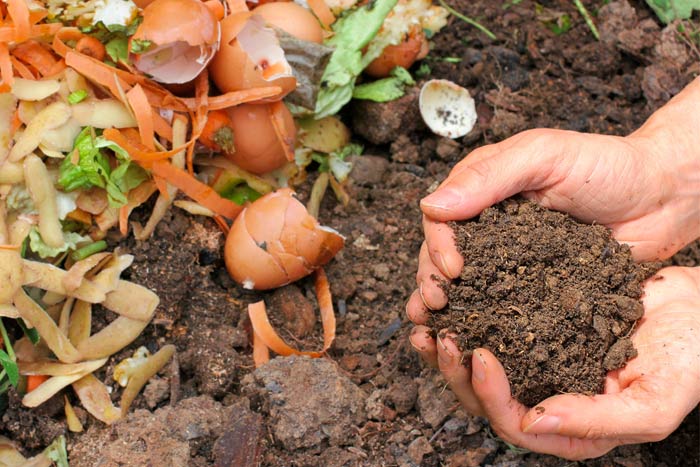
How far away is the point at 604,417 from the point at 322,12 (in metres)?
1.55

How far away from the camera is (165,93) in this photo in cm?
233

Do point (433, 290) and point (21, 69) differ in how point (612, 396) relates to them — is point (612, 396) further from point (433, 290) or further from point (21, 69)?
point (21, 69)

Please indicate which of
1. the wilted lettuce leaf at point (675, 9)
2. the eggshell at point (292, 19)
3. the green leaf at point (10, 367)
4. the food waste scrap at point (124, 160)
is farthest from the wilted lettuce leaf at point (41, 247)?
the wilted lettuce leaf at point (675, 9)

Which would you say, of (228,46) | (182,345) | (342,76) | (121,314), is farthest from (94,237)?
Answer: (342,76)

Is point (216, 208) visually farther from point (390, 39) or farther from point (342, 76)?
point (390, 39)

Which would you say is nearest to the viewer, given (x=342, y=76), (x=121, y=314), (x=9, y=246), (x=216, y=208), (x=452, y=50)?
(x=9, y=246)

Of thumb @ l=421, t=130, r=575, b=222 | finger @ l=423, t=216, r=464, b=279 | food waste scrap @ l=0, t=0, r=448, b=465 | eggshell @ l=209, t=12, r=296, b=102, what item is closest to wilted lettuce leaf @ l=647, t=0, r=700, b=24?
thumb @ l=421, t=130, r=575, b=222

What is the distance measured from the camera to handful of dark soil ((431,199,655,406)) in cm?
182

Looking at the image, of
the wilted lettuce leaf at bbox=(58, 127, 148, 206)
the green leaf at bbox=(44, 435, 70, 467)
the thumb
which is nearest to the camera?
the thumb

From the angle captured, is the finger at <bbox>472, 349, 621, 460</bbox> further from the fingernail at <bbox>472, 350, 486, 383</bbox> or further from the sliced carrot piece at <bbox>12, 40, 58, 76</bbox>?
the sliced carrot piece at <bbox>12, 40, 58, 76</bbox>

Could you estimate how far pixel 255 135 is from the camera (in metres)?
2.41

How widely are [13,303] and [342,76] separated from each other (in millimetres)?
1204

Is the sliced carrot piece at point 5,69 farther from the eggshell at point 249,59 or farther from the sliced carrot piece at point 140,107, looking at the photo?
the eggshell at point 249,59

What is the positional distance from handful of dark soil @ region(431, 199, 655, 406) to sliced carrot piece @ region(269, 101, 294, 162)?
72cm
